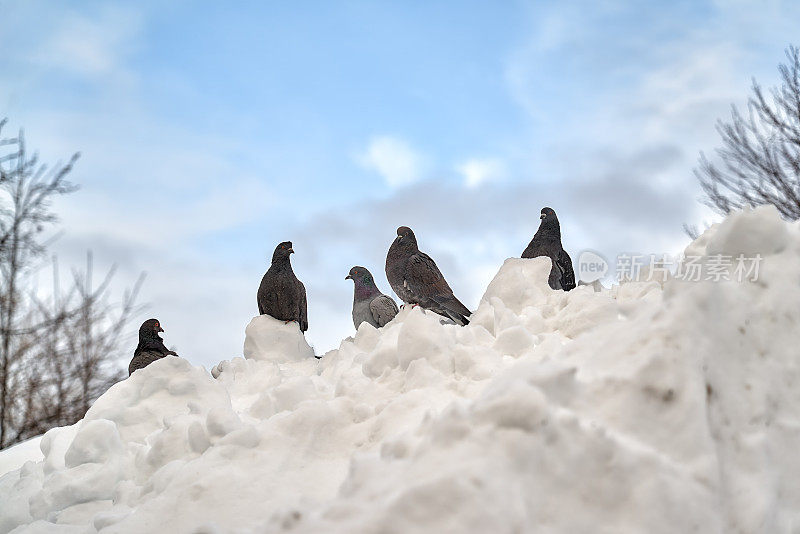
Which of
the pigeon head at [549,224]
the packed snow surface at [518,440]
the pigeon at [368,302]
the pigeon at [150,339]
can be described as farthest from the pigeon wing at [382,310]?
the packed snow surface at [518,440]

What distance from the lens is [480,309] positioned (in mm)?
4035

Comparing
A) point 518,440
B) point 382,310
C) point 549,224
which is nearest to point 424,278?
point 382,310

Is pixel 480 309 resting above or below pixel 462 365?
above

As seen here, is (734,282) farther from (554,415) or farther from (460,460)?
(460,460)

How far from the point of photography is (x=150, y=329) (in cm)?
606

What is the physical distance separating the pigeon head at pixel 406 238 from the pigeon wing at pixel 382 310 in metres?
0.65

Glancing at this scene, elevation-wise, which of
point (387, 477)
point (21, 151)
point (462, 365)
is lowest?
point (387, 477)

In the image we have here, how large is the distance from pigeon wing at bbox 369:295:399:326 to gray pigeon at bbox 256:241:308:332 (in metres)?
0.81

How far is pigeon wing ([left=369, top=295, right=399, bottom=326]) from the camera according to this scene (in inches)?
266

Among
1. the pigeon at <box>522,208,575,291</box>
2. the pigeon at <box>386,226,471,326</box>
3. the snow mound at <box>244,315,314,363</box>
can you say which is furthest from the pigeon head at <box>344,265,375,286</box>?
the pigeon at <box>522,208,575,291</box>

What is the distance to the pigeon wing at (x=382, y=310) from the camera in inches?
266

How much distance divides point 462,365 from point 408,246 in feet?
12.6

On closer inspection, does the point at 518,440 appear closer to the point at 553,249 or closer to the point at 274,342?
the point at 274,342

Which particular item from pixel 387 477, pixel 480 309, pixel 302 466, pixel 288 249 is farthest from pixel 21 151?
pixel 387 477
